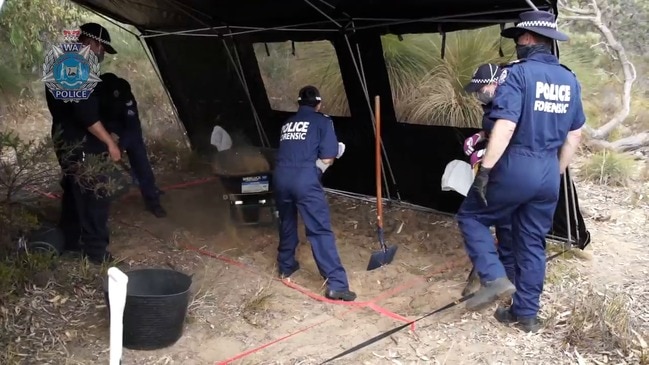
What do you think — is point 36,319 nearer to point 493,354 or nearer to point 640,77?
point 493,354

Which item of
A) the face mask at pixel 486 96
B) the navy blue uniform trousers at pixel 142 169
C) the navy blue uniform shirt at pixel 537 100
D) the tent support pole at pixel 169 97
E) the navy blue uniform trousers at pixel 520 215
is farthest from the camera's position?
the tent support pole at pixel 169 97

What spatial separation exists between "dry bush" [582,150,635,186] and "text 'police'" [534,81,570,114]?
4677mm

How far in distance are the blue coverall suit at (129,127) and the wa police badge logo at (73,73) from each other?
0.82 feet

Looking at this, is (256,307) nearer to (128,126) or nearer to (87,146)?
(87,146)

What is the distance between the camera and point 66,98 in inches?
197

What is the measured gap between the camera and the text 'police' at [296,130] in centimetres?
493

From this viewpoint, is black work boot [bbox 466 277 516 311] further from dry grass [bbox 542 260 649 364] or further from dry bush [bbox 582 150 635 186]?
dry bush [bbox 582 150 635 186]

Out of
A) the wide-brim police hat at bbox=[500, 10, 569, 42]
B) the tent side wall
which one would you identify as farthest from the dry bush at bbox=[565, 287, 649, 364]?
the tent side wall

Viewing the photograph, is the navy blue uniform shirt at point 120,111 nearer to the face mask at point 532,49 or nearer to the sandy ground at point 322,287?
the sandy ground at point 322,287

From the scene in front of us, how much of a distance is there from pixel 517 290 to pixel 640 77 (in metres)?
10.6

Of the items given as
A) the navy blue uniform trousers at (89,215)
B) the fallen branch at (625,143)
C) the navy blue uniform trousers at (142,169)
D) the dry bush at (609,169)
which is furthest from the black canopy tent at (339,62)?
the fallen branch at (625,143)

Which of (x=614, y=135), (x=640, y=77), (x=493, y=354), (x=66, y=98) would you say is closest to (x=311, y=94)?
(x=66, y=98)

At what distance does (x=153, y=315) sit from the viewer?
3.83 m

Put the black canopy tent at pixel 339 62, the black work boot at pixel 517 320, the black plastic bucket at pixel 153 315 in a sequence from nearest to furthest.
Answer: the black plastic bucket at pixel 153 315 → the black work boot at pixel 517 320 → the black canopy tent at pixel 339 62
